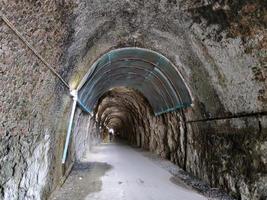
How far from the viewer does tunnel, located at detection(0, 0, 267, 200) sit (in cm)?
254

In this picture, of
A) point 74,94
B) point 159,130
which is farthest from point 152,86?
point 74,94

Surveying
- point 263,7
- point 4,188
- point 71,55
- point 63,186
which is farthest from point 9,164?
point 263,7

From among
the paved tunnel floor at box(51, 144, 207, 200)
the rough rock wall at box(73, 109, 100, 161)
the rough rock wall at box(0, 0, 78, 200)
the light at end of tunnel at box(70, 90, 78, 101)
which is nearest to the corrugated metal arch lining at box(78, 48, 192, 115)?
the light at end of tunnel at box(70, 90, 78, 101)

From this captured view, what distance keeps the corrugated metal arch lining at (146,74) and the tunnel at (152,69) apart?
6 centimetres

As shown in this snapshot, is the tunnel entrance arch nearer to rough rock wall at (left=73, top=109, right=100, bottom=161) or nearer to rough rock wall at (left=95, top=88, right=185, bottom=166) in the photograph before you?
rough rock wall at (left=73, top=109, right=100, bottom=161)

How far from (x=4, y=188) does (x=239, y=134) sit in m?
3.61

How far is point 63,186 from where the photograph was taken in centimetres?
516

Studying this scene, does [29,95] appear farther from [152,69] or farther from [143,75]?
[143,75]

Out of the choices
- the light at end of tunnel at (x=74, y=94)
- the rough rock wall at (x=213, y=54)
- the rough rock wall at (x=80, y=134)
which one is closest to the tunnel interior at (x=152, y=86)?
the light at end of tunnel at (x=74, y=94)

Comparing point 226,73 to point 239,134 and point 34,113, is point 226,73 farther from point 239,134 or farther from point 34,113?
point 34,113

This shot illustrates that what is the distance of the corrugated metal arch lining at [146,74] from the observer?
5.88 m

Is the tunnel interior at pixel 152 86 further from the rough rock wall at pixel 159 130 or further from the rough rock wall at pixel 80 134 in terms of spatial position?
the rough rock wall at pixel 80 134

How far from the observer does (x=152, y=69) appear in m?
7.02

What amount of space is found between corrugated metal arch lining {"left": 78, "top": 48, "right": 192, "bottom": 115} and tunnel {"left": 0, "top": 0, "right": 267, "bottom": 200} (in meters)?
0.06
